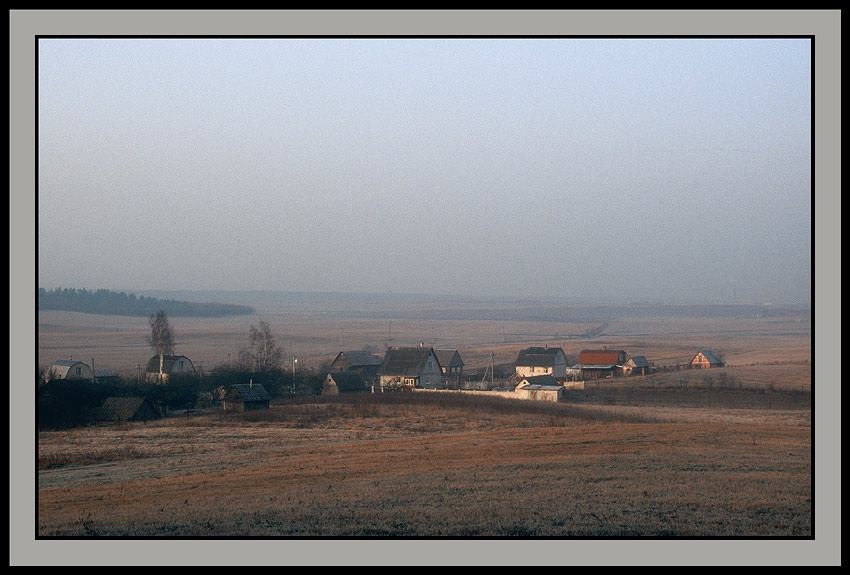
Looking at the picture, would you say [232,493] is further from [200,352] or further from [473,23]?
[200,352]

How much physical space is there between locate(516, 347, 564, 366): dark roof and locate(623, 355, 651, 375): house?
364 centimetres

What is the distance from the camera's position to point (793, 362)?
126 feet

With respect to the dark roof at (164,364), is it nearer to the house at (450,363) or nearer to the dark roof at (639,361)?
the house at (450,363)

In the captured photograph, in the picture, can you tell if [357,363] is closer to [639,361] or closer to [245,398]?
[245,398]

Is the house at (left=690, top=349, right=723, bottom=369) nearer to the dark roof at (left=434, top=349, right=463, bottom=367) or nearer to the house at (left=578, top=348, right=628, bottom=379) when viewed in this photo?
the house at (left=578, top=348, right=628, bottom=379)

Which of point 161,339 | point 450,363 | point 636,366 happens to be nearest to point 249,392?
point 161,339

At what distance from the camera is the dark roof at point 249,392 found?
1041 inches

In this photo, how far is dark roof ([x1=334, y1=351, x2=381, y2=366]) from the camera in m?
40.9

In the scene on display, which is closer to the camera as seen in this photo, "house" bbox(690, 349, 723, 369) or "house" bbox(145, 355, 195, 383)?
"house" bbox(145, 355, 195, 383)

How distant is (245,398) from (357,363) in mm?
14686

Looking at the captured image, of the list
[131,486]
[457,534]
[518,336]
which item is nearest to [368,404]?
[131,486]

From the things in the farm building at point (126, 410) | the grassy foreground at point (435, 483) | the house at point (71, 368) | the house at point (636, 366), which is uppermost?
the grassy foreground at point (435, 483)

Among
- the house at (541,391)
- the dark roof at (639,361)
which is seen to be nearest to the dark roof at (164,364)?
the house at (541,391)

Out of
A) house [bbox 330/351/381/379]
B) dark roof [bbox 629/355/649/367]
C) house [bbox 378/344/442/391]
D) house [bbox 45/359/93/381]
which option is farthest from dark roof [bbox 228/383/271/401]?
dark roof [bbox 629/355/649/367]
